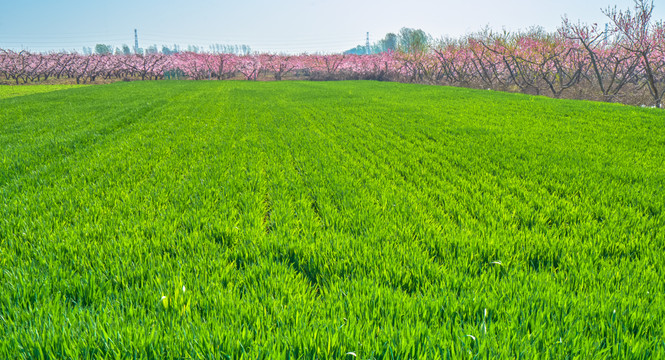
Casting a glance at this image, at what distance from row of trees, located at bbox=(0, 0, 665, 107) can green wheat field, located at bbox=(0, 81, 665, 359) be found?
20.7m

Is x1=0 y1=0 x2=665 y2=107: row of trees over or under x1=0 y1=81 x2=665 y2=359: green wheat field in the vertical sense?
over

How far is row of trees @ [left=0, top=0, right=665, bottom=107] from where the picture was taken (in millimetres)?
23125

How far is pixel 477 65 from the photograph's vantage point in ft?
137

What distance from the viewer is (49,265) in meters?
2.65

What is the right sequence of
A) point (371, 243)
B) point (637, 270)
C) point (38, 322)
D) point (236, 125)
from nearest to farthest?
point (38, 322) → point (637, 270) → point (371, 243) → point (236, 125)

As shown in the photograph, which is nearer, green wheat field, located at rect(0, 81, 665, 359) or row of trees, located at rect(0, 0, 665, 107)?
green wheat field, located at rect(0, 81, 665, 359)

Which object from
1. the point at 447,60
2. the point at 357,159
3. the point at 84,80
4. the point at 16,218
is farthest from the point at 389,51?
the point at 16,218

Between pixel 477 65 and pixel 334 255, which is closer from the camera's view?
pixel 334 255

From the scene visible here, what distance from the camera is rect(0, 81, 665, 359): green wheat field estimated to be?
72.1 inches

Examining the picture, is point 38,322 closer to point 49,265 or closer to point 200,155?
point 49,265

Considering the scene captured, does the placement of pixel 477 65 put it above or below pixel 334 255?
above

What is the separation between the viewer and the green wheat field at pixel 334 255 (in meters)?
1.83

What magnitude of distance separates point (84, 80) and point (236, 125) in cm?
6753

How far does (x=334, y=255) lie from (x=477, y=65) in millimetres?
45384
